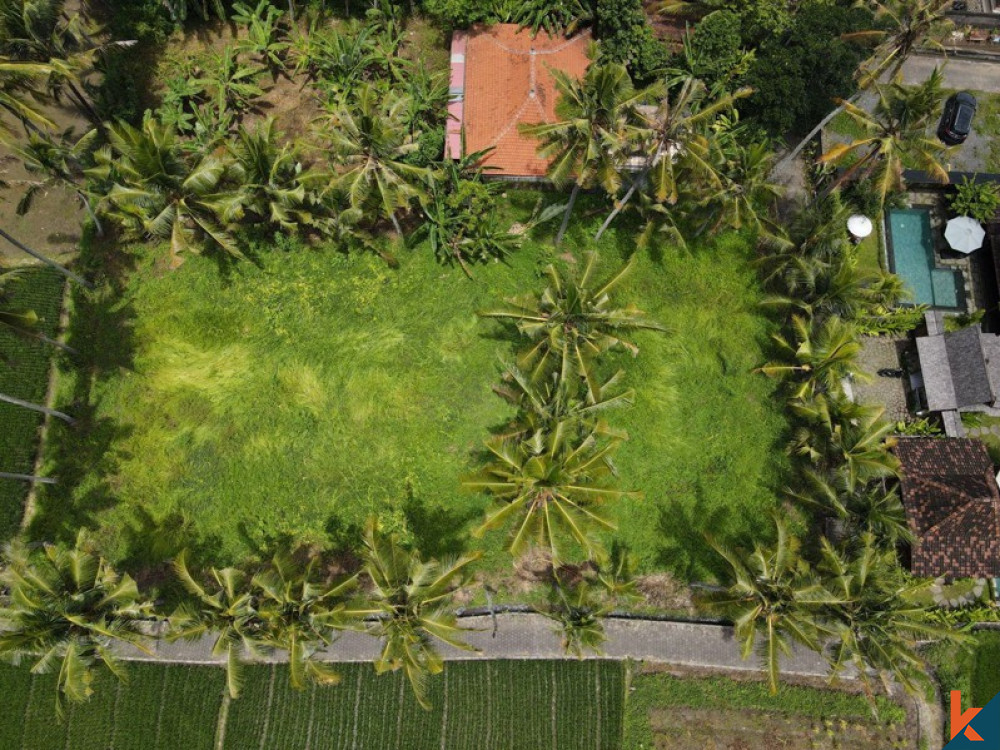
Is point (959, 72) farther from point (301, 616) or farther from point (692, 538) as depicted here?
point (301, 616)

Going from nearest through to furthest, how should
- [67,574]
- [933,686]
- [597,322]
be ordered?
[67,574] → [597,322] → [933,686]

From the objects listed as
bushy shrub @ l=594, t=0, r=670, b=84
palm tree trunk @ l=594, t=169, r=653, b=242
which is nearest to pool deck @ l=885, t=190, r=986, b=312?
palm tree trunk @ l=594, t=169, r=653, b=242

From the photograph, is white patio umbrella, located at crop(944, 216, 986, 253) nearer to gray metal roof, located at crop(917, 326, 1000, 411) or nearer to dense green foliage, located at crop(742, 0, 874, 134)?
gray metal roof, located at crop(917, 326, 1000, 411)

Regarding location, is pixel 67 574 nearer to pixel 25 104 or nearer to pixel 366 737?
pixel 366 737

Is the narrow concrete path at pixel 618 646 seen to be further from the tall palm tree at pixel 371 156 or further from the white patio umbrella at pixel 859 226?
the white patio umbrella at pixel 859 226

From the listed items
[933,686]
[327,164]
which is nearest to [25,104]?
[327,164]

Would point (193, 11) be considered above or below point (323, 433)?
above
